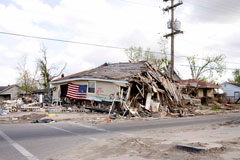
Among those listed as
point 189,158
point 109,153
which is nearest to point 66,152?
point 109,153

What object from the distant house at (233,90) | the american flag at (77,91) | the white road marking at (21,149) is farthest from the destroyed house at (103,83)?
the distant house at (233,90)

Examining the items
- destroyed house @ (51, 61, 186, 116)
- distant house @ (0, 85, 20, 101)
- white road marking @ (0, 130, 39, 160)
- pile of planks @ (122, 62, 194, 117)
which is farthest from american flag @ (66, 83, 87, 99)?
distant house @ (0, 85, 20, 101)

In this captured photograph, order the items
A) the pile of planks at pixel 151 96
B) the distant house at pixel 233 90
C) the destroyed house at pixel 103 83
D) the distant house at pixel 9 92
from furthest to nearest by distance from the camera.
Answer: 1. the distant house at pixel 9 92
2. the distant house at pixel 233 90
3. the destroyed house at pixel 103 83
4. the pile of planks at pixel 151 96

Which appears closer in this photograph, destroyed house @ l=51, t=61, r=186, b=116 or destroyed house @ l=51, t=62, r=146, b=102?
destroyed house @ l=51, t=61, r=186, b=116

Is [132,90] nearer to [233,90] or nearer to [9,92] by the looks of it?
[233,90]

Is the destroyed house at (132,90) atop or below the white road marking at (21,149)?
atop

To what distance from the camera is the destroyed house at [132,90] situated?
21.9 m

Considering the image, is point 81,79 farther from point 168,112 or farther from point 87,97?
point 168,112

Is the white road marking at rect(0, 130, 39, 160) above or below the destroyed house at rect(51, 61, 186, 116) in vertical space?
below

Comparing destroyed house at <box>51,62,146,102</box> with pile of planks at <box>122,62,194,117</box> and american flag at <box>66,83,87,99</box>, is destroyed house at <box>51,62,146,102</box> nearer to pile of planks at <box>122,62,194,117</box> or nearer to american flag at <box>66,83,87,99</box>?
american flag at <box>66,83,87,99</box>

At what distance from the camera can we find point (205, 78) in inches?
2494

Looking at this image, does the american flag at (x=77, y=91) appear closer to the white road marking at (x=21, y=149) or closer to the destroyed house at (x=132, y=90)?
the destroyed house at (x=132, y=90)

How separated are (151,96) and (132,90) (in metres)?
2.02

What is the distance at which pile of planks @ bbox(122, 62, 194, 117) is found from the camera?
21609 mm
